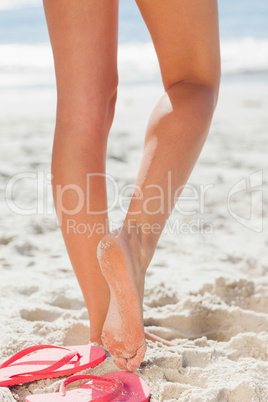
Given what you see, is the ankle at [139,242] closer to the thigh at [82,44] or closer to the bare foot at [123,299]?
the bare foot at [123,299]

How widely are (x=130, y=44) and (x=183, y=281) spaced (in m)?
7.62

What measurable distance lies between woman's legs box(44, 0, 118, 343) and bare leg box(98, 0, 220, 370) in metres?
0.12

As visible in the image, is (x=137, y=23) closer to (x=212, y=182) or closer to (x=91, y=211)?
(x=212, y=182)

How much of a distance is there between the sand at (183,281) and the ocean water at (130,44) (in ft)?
11.0

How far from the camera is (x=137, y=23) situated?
1031 centimetres

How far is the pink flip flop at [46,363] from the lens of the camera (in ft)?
3.37

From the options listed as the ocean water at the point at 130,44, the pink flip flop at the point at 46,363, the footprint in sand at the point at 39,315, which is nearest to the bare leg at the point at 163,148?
the pink flip flop at the point at 46,363

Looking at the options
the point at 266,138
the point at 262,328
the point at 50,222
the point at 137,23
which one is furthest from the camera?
the point at 137,23

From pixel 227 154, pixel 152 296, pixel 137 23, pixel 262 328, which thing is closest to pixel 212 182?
pixel 227 154

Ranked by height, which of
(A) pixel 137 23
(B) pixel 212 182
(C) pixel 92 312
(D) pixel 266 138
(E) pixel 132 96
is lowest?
(C) pixel 92 312

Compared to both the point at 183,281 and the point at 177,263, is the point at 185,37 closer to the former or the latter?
the point at 183,281

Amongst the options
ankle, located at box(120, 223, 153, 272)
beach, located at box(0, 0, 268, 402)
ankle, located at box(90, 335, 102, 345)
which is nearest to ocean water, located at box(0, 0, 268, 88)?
beach, located at box(0, 0, 268, 402)

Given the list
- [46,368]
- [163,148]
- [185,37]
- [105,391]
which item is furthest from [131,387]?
[185,37]

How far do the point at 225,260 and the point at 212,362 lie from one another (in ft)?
2.43
